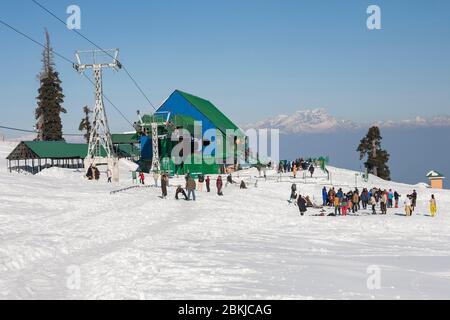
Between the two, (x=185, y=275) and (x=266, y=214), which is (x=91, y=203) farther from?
(x=185, y=275)

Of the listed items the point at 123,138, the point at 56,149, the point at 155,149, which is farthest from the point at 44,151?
the point at 123,138

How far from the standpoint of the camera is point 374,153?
68500 millimetres

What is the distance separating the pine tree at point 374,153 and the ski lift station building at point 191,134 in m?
22.5

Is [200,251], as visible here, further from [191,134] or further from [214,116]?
[214,116]

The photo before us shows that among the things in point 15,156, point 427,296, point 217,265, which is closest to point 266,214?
point 217,265

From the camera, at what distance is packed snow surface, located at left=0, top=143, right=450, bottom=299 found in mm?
8547

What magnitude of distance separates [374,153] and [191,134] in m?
31.6

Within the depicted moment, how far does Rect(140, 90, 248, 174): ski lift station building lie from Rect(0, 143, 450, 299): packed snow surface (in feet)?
83.6

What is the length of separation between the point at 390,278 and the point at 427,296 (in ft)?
4.41

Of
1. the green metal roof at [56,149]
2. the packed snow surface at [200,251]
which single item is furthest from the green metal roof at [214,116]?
the packed snow surface at [200,251]

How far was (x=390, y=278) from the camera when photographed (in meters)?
9.73

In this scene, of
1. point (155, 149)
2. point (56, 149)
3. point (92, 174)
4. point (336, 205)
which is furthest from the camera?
point (56, 149)

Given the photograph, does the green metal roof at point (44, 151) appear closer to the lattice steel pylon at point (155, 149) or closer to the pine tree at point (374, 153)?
the lattice steel pylon at point (155, 149)

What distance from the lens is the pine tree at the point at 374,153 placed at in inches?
2672
